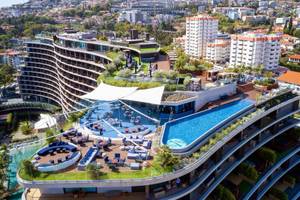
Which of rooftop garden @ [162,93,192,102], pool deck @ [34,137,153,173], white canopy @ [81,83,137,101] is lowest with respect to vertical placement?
pool deck @ [34,137,153,173]

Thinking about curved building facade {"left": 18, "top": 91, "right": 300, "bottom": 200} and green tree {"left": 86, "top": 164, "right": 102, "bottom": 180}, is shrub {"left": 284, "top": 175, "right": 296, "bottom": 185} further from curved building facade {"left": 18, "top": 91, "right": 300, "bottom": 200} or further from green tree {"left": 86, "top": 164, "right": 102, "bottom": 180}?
green tree {"left": 86, "top": 164, "right": 102, "bottom": 180}

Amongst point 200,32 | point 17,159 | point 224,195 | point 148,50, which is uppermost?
point 148,50

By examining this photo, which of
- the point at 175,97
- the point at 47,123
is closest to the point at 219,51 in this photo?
the point at 175,97

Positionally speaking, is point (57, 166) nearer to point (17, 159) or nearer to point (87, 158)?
point (87, 158)

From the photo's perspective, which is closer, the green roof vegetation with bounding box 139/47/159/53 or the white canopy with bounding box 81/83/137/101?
the white canopy with bounding box 81/83/137/101

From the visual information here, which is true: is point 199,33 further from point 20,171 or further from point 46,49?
point 20,171

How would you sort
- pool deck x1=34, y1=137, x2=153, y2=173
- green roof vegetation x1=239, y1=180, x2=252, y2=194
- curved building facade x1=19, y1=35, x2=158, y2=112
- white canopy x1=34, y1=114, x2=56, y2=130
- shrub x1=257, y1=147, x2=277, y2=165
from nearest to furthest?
pool deck x1=34, y1=137, x2=153, y2=173
green roof vegetation x1=239, y1=180, x2=252, y2=194
shrub x1=257, y1=147, x2=277, y2=165
white canopy x1=34, y1=114, x2=56, y2=130
curved building facade x1=19, y1=35, x2=158, y2=112

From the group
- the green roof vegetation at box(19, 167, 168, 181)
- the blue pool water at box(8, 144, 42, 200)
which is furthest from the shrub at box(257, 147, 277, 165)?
the blue pool water at box(8, 144, 42, 200)

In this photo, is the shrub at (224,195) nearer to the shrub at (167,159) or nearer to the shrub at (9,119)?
the shrub at (167,159)
